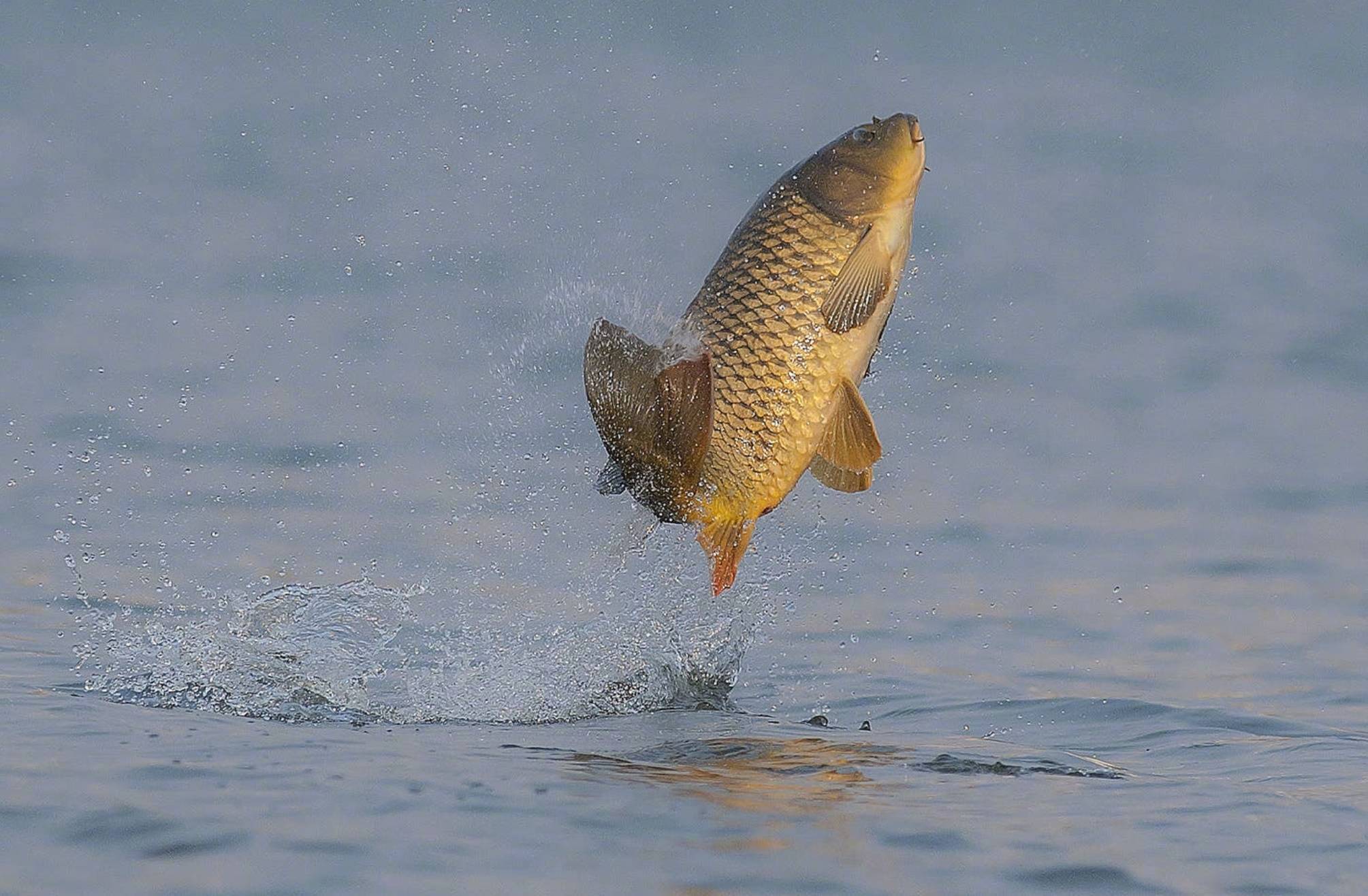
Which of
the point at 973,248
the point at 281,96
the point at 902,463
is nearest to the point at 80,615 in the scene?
the point at 902,463

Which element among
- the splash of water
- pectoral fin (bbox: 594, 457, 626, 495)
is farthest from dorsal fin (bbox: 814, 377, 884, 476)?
the splash of water

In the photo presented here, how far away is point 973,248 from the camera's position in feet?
42.2

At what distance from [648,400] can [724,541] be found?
0.37 meters

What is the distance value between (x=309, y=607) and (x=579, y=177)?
742 cm

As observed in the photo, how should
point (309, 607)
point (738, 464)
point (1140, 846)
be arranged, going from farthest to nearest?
point (309, 607), point (738, 464), point (1140, 846)

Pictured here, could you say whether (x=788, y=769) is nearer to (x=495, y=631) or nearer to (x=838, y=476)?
(x=838, y=476)

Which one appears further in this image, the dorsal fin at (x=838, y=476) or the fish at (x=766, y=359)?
the dorsal fin at (x=838, y=476)

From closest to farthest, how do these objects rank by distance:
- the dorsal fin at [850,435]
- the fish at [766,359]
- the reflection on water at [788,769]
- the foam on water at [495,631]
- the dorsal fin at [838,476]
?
the reflection on water at [788,769]
the fish at [766,359]
the dorsal fin at [850,435]
the dorsal fin at [838,476]
the foam on water at [495,631]

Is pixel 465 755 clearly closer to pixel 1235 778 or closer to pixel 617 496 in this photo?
pixel 617 496

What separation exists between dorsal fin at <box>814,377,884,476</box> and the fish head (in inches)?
14.4

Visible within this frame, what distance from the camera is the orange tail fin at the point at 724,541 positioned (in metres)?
3.54

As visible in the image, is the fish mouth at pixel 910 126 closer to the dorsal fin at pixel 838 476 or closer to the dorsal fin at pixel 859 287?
the dorsal fin at pixel 859 287

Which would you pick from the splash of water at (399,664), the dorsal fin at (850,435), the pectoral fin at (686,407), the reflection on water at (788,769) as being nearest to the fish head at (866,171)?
the dorsal fin at (850,435)

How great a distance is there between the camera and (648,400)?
3369 mm
